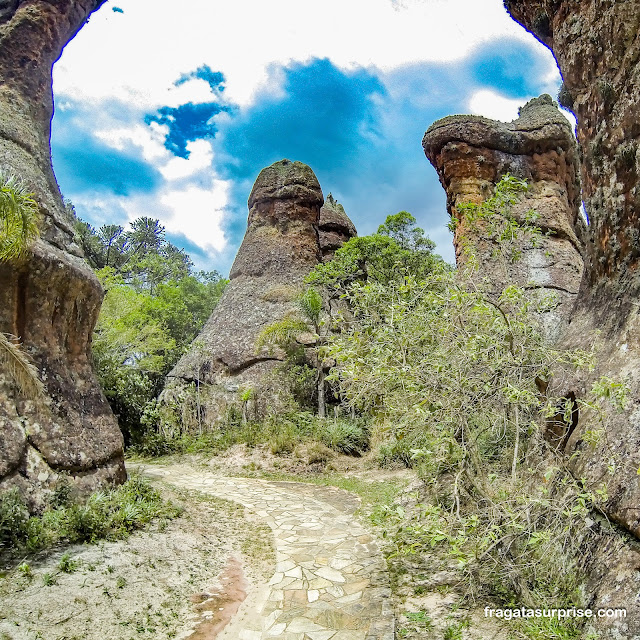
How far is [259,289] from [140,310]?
823 cm

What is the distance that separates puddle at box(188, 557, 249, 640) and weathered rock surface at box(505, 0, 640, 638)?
3.36 m

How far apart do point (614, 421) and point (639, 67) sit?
14.0 ft

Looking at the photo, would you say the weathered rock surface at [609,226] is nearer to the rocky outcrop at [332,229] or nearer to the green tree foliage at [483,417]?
the green tree foliage at [483,417]

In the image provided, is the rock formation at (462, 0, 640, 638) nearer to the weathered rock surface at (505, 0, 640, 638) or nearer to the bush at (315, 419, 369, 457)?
the weathered rock surface at (505, 0, 640, 638)

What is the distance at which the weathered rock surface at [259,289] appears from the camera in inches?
706

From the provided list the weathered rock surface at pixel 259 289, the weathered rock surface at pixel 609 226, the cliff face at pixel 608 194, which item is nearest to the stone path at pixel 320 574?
the weathered rock surface at pixel 609 226

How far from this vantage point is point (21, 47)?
9539 mm

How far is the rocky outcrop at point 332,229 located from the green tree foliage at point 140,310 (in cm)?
853

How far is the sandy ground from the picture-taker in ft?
13.8

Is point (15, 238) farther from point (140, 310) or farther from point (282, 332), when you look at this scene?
point (140, 310)

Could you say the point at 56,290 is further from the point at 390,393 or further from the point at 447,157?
the point at 447,157

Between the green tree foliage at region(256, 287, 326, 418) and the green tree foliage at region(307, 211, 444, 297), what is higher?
the green tree foliage at region(307, 211, 444, 297)

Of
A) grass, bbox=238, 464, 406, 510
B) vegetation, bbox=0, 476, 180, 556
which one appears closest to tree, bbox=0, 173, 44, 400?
vegetation, bbox=0, 476, 180, 556

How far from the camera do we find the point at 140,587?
505 cm
